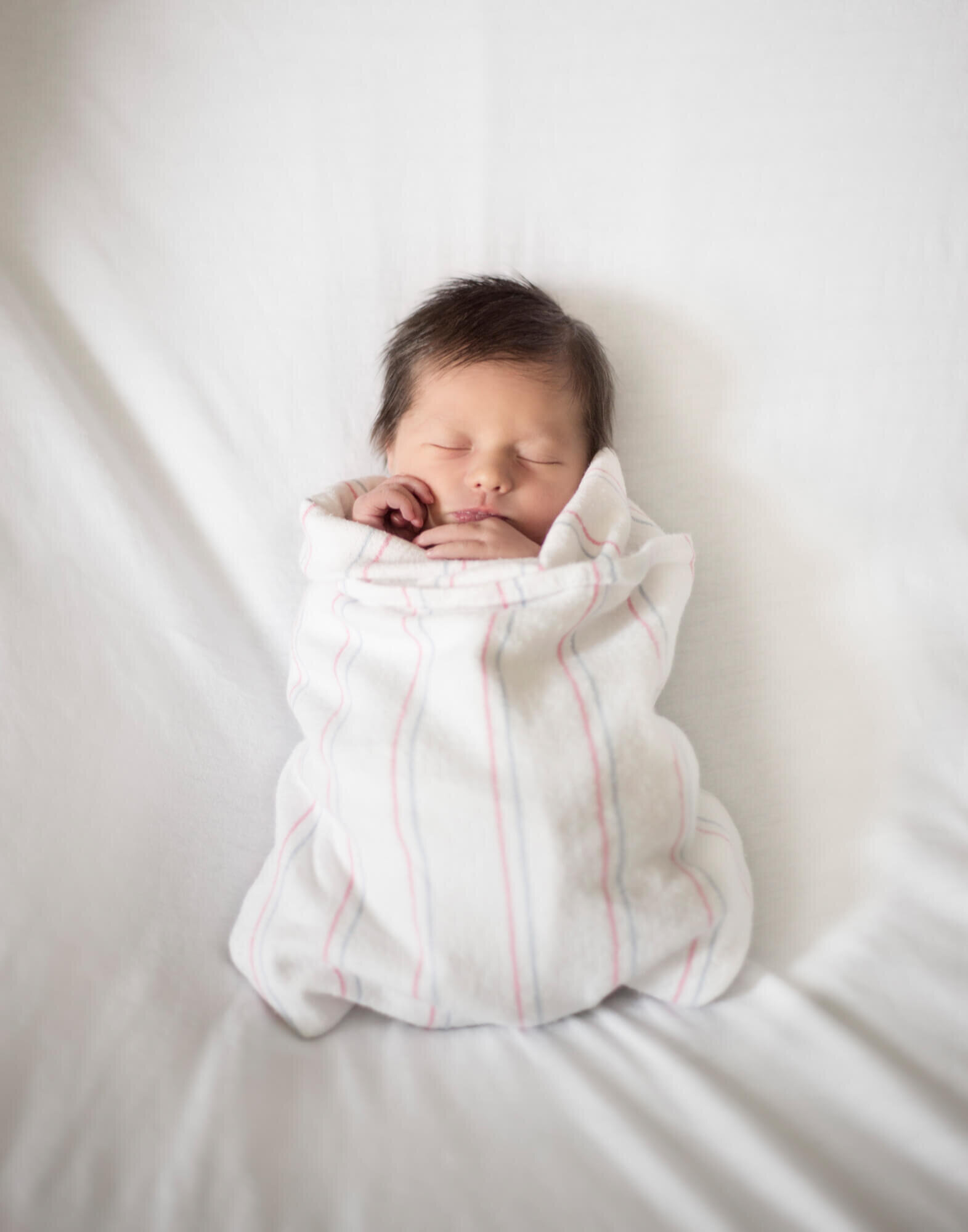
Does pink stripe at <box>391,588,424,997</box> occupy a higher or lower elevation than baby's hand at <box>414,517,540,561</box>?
lower

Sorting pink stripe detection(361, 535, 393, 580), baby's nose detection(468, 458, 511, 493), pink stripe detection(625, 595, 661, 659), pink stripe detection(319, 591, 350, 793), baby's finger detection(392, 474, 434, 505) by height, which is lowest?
pink stripe detection(319, 591, 350, 793)

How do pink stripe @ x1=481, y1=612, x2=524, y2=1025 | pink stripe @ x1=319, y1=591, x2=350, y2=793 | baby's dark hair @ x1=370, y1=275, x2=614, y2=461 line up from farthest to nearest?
1. baby's dark hair @ x1=370, y1=275, x2=614, y2=461
2. pink stripe @ x1=319, y1=591, x2=350, y2=793
3. pink stripe @ x1=481, y1=612, x2=524, y2=1025

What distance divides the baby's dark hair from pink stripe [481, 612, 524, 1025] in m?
0.46

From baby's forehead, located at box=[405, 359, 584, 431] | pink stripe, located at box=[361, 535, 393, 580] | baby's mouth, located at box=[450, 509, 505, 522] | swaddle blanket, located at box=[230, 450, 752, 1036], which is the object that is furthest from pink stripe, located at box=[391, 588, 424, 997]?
baby's forehead, located at box=[405, 359, 584, 431]

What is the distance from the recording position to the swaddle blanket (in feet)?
2.54

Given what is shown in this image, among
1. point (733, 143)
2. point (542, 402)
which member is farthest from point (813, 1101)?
point (733, 143)

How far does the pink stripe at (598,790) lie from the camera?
2.53 feet

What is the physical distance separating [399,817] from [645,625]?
34cm

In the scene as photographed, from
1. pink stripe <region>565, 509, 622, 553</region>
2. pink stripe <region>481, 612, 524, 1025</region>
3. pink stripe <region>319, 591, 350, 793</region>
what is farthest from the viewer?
pink stripe <region>565, 509, 622, 553</region>

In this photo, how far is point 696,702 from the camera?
3.52 ft

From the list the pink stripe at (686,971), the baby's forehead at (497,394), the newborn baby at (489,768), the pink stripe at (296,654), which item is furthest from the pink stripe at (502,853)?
the baby's forehead at (497,394)

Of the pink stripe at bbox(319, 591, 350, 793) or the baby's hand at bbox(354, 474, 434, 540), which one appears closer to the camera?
the pink stripe at bbox(319, 591, 350, 793)

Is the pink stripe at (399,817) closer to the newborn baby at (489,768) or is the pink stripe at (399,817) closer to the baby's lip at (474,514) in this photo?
the newborn baby at (489,768)

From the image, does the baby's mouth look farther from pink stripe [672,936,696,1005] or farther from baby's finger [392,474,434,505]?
pink stripe [672,936,696,1005]
